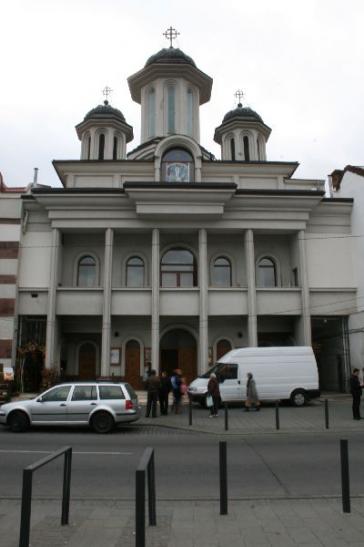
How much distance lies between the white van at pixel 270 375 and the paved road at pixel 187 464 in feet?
21.5

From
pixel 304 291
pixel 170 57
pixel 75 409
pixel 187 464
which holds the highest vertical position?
pixel 170 57

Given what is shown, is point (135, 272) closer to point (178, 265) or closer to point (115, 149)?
point (178, 265)

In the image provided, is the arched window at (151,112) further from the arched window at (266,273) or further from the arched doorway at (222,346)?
the arched doorway at (222,346)

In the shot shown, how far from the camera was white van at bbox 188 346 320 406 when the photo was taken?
2034cm

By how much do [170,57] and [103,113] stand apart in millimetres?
6091

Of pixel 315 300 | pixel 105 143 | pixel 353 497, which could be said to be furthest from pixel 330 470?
pixel 105 143

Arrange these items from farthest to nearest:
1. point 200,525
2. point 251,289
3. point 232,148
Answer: point 232,148 < point 251,289 < point 200,525

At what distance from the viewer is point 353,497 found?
6.95m

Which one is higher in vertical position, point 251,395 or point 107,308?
point 107,308

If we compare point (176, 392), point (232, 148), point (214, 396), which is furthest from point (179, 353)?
point (232, 148)

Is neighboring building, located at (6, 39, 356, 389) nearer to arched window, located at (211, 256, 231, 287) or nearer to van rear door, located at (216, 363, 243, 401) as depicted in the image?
arched window, located at (211, 256, 231, 287)

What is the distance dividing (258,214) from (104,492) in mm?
20427

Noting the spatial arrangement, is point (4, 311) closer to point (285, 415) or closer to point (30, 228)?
point (30, 228)

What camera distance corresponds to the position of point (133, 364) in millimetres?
26609
